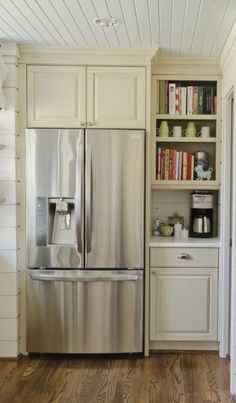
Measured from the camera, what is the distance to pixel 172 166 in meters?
3.56

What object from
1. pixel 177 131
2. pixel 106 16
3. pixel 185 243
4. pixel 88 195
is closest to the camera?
pixel 106 16

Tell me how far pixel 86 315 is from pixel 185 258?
897 mm

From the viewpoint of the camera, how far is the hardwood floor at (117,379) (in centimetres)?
273

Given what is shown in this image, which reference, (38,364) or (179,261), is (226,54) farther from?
(38,364)

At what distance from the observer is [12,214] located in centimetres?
321

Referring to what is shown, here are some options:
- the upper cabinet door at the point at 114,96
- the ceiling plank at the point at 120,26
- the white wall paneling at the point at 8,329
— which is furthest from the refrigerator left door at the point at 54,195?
the ceiling plank at the point at 120,26

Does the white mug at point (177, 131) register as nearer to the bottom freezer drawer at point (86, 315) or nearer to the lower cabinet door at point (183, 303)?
the lower cabinet door at point (183, 303)

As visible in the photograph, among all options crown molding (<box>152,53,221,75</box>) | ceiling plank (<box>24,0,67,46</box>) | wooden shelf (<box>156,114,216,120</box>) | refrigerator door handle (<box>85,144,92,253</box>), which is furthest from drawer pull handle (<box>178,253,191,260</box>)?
ceiling plank (<box>24,0,67,46</box>)

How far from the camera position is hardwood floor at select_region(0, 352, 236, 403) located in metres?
2.73

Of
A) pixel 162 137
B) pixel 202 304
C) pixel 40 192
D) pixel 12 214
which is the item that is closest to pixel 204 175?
pixel 162 137

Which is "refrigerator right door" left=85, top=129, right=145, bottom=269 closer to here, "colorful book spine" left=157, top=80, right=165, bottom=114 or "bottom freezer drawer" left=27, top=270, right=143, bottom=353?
"bottom freezer drawer" left=27, top=270, right=143, bottom=353

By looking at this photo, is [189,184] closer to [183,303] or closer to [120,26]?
[183,303]

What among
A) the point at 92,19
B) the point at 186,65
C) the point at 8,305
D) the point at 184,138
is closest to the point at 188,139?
the point at 184,138

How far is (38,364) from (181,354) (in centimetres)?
114
